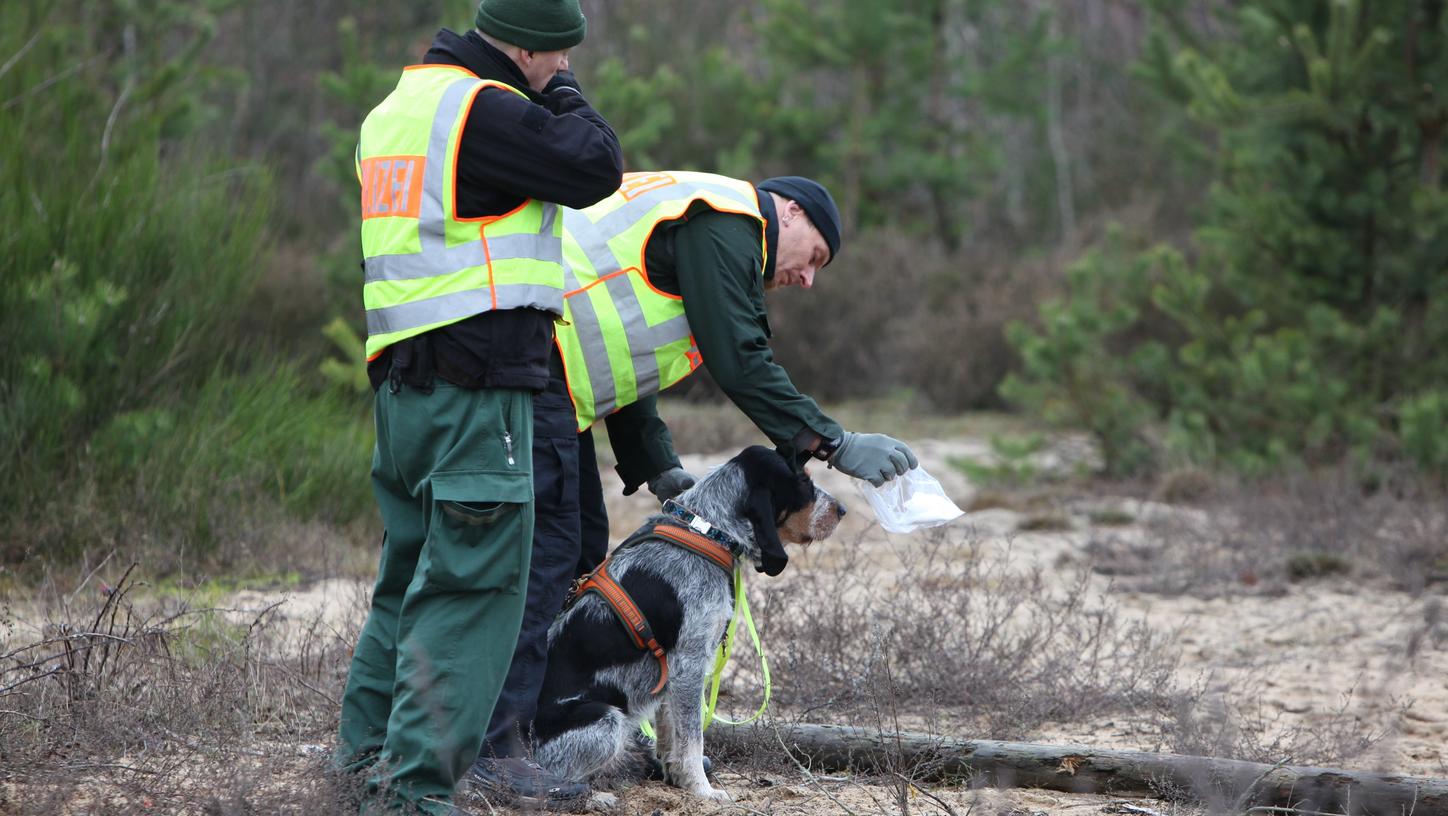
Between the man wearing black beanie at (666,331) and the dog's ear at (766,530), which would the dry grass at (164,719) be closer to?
the man wearing black beanie at (666,331)

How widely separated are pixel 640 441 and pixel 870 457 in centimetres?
90

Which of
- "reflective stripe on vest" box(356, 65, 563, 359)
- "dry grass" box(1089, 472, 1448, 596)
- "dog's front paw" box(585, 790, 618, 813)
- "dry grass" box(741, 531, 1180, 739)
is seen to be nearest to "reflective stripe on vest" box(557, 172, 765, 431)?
"reflective stripe on vest" box(356, 65, 563, 359)

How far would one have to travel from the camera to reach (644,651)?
4.14m

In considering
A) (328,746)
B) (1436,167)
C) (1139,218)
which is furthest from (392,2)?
(328,746)

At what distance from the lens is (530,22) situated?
11.2ft

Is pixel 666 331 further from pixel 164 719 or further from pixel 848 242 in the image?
pixel 848 242

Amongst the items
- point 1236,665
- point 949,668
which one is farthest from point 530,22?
point 1236,665

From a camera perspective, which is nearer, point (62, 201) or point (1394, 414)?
point (62, 201)

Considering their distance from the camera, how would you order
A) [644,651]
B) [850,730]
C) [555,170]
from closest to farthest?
1. [555,170]
2. [644,651]
3. [850,730]

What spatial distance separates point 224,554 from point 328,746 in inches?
114

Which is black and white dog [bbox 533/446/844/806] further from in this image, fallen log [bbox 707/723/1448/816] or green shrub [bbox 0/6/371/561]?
green shrub [bbox 0/6/371/561]

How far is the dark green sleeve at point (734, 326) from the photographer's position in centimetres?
381

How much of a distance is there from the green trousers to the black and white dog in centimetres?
68

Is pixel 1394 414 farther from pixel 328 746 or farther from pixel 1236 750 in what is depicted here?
pixel 328 746
